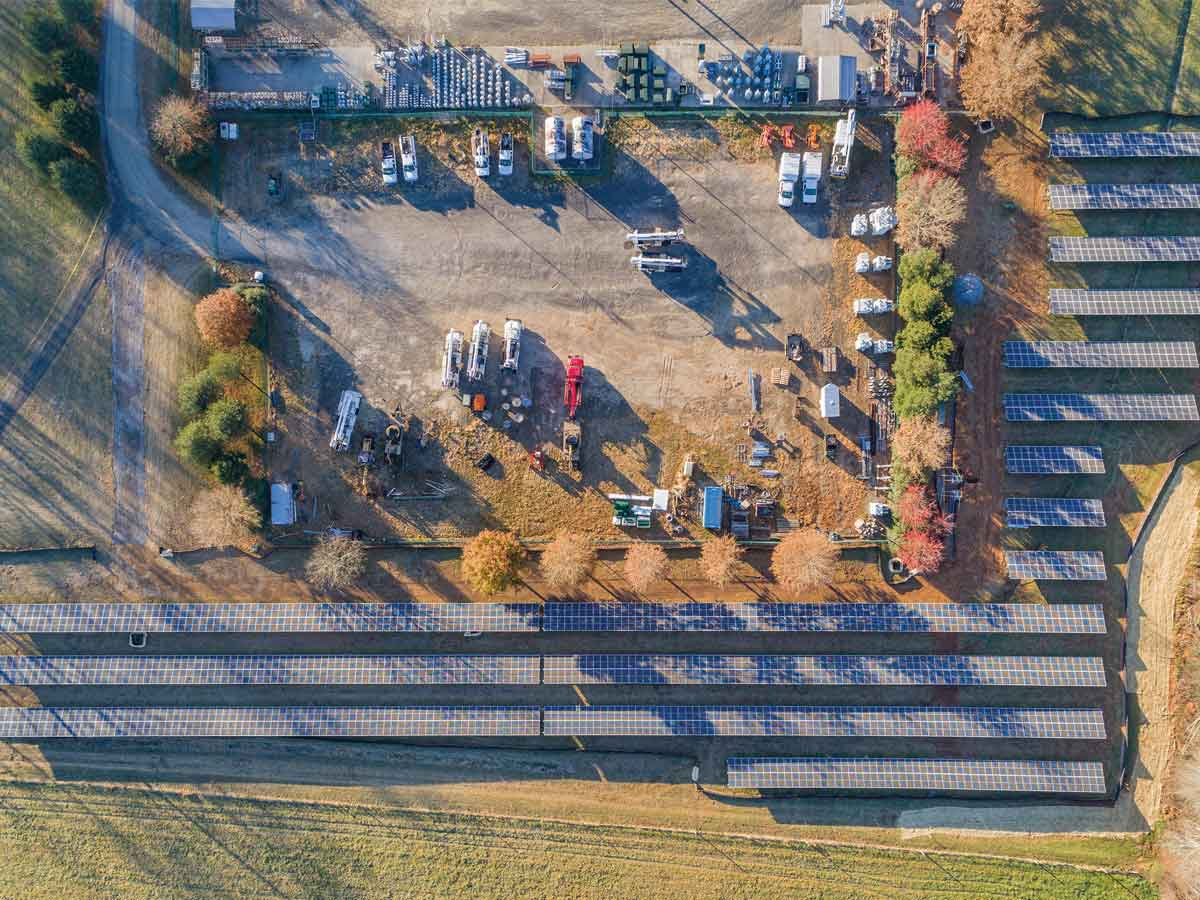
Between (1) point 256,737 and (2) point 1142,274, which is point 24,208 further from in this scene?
(2) point 1142,274

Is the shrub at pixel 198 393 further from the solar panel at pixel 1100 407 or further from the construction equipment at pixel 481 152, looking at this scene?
the solar panel at pixel 1100 407

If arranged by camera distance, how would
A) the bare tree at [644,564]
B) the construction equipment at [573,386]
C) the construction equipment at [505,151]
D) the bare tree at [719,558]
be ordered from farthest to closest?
the construction equipment at [505,151] < the construction equipment at [573,386] < the bare tree at [719,558] < the bare tree at [644,564]

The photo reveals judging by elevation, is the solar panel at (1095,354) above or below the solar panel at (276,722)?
above

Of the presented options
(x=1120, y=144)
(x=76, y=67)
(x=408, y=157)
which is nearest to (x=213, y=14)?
(x=76, y=67)

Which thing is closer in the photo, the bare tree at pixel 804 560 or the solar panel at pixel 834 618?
the bare tree at pixel 804 560

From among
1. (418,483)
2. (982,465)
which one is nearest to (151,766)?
(418,483)

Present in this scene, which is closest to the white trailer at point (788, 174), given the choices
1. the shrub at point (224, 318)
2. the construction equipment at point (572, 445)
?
the construction equipment at point (572, 445)

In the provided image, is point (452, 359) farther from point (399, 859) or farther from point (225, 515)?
point (399, 859)

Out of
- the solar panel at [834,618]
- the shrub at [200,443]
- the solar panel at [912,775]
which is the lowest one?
the solar panel at [912,775]
